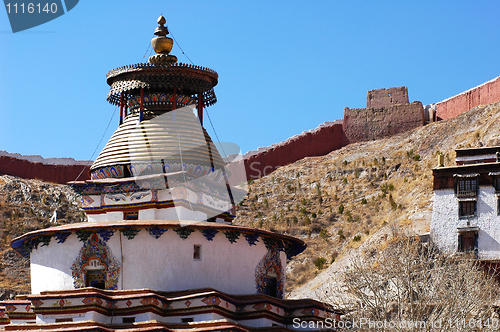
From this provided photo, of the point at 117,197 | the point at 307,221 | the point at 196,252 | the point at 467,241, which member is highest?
the point at 117,197

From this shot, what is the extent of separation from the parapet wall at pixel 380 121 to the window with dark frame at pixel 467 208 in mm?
25784

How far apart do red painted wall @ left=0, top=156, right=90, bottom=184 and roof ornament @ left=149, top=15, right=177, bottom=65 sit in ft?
120

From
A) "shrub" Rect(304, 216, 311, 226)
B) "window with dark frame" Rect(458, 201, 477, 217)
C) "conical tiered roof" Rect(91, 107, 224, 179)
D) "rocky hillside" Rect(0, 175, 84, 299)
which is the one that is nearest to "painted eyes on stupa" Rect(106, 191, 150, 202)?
"conical tiered roof" Rect(91, 107, 224, 179)

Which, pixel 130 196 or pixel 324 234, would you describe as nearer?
pixel 130 196

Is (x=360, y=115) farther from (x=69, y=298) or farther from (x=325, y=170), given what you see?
(x=69, y=298)

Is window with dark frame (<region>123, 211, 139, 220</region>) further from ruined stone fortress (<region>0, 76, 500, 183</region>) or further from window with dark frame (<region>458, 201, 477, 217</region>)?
ruined stone fortress (<region>0, 76, 500, 183</region>)

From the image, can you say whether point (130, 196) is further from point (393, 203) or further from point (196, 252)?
point (393, 203)

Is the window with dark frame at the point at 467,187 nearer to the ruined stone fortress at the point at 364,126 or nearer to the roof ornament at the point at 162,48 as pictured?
the roof ornament at the point at 162,48

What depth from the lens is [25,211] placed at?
184 feet

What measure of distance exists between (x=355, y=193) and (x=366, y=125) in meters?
11.9

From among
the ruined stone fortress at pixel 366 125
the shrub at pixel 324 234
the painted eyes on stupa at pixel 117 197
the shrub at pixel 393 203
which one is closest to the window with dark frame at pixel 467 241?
the shrub at pixel 393 203

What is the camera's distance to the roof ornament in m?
25.5

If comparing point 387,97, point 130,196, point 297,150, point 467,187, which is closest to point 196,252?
point 130,196

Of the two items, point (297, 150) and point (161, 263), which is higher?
point (297, 150)
